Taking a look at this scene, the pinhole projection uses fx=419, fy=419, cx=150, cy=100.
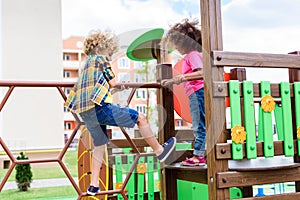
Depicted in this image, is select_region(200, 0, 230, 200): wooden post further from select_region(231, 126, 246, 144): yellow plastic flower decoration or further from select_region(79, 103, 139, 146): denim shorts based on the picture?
select_region(79, 103, 139, 146): denim shorts

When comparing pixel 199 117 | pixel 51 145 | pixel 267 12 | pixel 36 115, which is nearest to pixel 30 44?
pixel 36 115

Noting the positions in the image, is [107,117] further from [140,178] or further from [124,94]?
[140,178]

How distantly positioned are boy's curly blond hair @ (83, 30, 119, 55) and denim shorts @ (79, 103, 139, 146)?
336 mm

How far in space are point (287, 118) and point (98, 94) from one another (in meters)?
1.08

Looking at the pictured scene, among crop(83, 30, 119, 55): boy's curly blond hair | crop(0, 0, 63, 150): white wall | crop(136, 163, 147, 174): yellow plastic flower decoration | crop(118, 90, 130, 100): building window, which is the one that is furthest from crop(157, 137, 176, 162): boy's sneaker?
crop(0, 0, 63, 150): white wall

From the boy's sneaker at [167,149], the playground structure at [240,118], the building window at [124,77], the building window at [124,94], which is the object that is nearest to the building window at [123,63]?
the building window at [124,77]

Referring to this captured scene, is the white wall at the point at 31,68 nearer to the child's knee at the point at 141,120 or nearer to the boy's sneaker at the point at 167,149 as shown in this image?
the boy's sneaker at the point at 167,149

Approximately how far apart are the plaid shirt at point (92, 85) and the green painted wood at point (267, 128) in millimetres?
858

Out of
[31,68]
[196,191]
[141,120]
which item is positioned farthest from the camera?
[31,68]

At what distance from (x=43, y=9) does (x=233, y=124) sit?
10.1 metres

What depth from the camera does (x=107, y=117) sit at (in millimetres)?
2441

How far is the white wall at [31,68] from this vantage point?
35.8 feet

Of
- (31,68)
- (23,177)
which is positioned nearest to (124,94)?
(23,177)

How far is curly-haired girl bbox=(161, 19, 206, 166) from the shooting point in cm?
269
